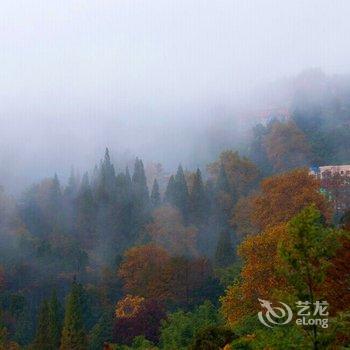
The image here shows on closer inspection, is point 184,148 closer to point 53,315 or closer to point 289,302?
point 53,315

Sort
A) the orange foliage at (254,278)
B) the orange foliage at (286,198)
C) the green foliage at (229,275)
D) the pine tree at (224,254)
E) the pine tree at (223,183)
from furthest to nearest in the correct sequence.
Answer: the pine tree at (223,183) < the pine tree at (224,254) < the orange foliage at (286,198) < the green foliage at (229,275) < the orange foliage at (254,278)

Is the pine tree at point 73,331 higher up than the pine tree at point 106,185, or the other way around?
the pine tree at point 106,185

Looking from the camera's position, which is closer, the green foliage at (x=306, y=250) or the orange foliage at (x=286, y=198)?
the green foliage at (x=306, y=250)

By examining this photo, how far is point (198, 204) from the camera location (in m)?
57.9

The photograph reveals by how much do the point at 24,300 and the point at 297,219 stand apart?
124 feet

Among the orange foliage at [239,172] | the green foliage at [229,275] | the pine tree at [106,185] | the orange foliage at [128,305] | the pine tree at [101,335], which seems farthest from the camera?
the pine tree at [106,185]

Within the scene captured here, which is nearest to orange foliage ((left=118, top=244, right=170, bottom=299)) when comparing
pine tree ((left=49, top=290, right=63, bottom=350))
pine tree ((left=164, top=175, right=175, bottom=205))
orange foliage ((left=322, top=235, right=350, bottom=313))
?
pine tree ((left=49, top=290, right=63, bottom=350))

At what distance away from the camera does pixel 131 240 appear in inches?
2203

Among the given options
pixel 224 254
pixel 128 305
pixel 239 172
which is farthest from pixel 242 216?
pixel 128 305

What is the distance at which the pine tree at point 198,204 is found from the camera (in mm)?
57122

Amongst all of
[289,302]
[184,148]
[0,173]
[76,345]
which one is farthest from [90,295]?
[184,148]

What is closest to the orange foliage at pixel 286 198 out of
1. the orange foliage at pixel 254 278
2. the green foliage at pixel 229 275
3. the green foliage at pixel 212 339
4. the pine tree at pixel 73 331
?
the green foliage at pixel 229 275

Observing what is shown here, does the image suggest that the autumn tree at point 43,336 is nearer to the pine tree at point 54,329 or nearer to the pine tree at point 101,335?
the pine tree at point 54,329

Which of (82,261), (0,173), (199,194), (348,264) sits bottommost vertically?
(348,264)
